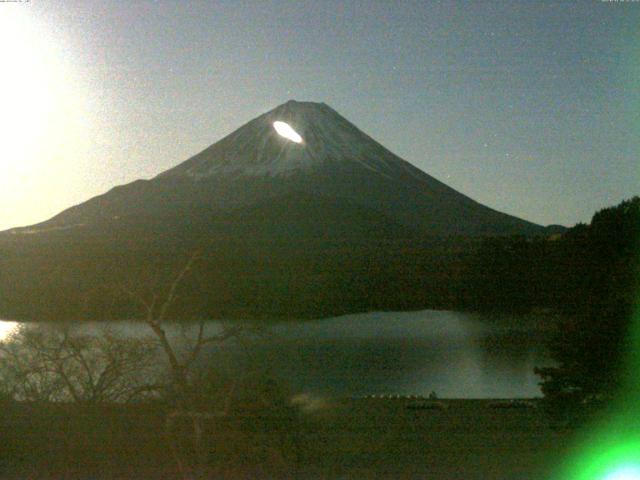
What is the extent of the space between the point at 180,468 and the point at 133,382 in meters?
1.26

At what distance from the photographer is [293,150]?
48.2 meters

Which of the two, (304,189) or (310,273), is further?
(304,189)

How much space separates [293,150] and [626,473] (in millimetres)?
43904

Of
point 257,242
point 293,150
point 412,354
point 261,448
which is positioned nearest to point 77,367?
point 261,448

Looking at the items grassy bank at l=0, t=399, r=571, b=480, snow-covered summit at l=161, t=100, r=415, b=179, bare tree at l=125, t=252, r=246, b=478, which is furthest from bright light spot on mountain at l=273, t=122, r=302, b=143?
bare tree at l=125, t=252, r=246, b=478

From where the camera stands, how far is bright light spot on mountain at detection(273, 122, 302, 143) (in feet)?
162

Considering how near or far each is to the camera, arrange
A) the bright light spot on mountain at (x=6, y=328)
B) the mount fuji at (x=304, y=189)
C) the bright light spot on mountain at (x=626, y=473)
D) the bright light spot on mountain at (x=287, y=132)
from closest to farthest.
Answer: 1. the bright light spot on mountain at (x=626, y=473)
2. the bright light spot on mountain at (x=6, y=328)
3. the mount fuji at (x=304, y=189)
4. the bright light spot on mountain at (x=287, y=132)

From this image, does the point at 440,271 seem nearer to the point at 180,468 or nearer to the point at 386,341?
the point at 386,341

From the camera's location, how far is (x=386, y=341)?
605 inches

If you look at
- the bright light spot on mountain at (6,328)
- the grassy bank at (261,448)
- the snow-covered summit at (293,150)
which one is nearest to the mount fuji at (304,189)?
the snow-covered summit at (293,150)

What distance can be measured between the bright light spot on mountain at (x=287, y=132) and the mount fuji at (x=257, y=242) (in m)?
2.54

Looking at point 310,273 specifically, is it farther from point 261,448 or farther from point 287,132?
point 287,132

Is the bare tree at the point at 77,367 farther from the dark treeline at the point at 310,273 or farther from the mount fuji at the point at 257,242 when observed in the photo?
the mount fuji at the point at 257,242

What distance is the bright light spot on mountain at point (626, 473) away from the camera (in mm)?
4902
